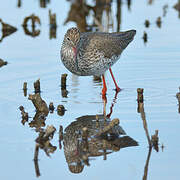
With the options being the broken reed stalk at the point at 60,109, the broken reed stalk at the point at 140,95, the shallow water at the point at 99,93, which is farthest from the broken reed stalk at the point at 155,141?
the broken reed stalk at the point at 60,109

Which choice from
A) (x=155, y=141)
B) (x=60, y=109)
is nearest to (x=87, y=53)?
(x=60, y=109)

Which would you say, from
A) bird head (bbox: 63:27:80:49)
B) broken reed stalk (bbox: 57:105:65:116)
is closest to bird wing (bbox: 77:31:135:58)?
bird head (bbox: 63:27:80:49)

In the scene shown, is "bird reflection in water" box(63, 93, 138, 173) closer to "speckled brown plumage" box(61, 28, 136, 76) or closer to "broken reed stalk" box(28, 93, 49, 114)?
"broken reed stalk" box(28, 93, 49, 114)

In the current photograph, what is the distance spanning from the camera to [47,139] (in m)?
8.15

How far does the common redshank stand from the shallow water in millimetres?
614

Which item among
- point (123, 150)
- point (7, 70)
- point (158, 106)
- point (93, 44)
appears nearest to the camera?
point (123, 150)

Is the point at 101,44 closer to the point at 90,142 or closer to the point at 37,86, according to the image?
the point at 37,86

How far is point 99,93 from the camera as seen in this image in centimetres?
1109

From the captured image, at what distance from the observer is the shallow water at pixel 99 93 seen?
759 cm

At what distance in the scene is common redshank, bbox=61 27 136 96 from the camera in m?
10.3

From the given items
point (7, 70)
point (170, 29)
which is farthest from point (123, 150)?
point (170, 29)

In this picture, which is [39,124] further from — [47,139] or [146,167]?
[146,167]

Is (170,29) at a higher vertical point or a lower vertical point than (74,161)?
higher

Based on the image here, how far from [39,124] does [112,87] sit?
9.01 feet
